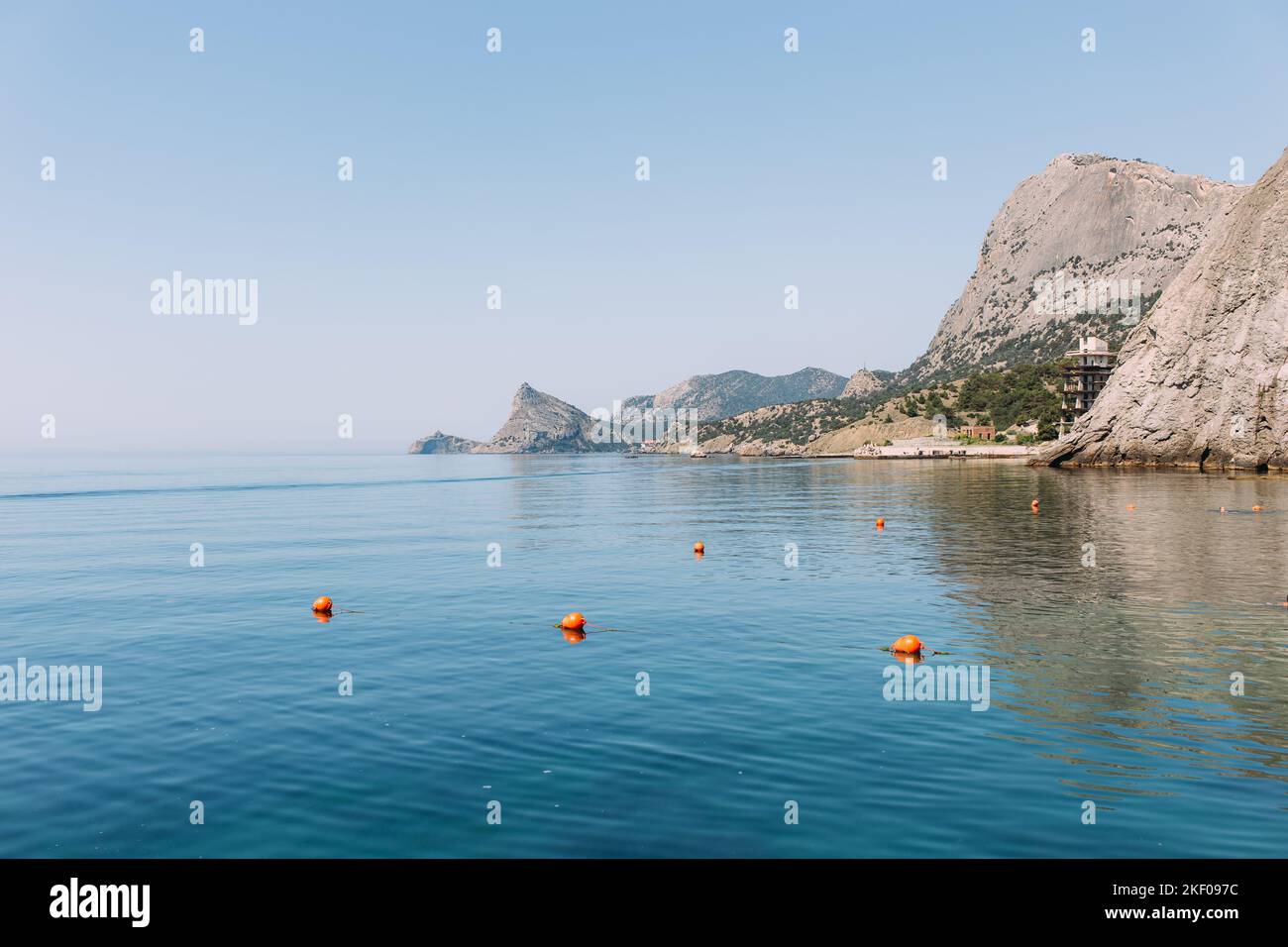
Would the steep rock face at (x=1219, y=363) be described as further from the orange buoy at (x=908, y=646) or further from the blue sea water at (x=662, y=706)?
the orange buoy at (x=908, y=646)

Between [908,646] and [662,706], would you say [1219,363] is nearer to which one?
[908,646]

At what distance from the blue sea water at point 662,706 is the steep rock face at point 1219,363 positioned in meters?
85.2

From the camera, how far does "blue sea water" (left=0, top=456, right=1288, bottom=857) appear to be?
15.3 meters

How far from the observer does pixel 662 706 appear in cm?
2311

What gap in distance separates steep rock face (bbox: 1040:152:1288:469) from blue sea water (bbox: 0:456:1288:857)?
8519 cm

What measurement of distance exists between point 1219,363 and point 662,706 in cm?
14355

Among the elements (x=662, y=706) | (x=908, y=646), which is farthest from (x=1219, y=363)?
(x=662, y=706)

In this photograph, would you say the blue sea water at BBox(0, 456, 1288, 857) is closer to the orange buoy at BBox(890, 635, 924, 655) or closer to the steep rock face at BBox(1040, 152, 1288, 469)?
the orange buoy at BBox(890, 635, 924, 655)

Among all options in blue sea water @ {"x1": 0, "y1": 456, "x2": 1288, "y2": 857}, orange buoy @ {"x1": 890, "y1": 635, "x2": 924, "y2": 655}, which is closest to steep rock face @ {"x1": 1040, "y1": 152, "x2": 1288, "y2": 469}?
blue sea water @ {"x1": 0, "y1": 456, "x2": 1288, "y2": 857}

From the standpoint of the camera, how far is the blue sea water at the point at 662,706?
1527 centimetres

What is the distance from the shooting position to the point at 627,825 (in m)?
15.1

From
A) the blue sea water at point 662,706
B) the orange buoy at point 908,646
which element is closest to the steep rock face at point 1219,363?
the blue sea water at point 662,706

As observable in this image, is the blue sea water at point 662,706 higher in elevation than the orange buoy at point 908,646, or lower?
lower

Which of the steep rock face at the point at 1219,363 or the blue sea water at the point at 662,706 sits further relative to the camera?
the steep rock face at the point at 1219,363
